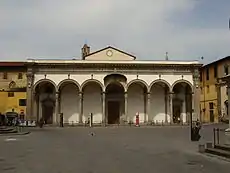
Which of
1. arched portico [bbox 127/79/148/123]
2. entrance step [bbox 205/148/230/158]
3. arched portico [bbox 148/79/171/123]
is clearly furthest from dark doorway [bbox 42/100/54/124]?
entrance step [bbox 205/148/230/158]

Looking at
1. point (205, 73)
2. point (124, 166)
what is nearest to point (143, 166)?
point (124, 166)

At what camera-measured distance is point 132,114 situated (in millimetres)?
51875

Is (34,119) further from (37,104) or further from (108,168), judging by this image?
(108,168)

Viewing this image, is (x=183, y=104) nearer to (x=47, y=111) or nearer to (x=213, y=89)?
(x=213, y=89)

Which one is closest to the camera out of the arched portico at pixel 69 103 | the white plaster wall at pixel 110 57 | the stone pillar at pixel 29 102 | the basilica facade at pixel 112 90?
the stone pillar at pixel 29 102

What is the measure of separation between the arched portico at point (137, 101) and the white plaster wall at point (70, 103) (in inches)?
273

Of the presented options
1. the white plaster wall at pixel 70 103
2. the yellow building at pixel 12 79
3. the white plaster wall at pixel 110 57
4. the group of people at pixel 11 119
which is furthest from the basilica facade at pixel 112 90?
the yellow building at pixel 12 79

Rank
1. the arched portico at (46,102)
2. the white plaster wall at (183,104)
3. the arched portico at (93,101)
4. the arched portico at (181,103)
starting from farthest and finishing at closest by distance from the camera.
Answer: the white plaster wall at (183,104) → the arched portico at (181,103) → the arched portico at (93,101) → the arched portico at (46,102)

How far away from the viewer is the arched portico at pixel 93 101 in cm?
5138

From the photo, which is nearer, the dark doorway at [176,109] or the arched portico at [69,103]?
the arched portico at [69,103]

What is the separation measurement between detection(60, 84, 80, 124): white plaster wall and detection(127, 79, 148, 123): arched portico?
6.92 m

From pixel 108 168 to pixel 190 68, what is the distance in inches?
1643

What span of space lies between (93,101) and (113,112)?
3.10 m

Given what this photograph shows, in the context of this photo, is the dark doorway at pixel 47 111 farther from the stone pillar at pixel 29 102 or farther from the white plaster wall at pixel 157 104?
the white plaster wall at pixel 157 104
